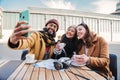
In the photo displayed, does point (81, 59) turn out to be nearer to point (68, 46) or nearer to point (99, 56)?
point (99, 56)

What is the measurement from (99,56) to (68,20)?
23437 millimetres

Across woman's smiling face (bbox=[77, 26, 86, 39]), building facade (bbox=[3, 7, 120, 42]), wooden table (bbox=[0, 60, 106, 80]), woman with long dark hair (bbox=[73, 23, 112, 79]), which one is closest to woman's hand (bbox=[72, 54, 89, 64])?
woman with long dark hair (bbox=[73, 23, 112, 79])

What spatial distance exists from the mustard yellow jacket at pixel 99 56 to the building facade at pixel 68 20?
1885cm

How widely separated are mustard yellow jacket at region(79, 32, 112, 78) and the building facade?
1885 cm

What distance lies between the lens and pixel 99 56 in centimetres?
211

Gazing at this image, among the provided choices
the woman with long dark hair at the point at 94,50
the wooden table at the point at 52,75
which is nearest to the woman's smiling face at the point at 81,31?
the woman with long dark hair at the point at 94,50

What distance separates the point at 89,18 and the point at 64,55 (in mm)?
25404

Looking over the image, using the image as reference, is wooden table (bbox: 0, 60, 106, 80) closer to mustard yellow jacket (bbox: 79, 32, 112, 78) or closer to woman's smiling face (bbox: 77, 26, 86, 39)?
mustard yellow jacket (bbox: 79, 32, 112, 78)

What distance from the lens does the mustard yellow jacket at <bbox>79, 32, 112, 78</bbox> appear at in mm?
1958

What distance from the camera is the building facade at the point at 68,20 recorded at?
23.4m

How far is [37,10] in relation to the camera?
2353 centimetres

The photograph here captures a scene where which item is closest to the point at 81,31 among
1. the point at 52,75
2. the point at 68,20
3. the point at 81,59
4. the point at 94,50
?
the point at 94,50

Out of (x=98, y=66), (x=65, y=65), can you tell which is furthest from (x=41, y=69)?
(x=98, y=66)

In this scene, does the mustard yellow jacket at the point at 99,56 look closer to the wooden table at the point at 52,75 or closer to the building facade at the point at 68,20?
the wooden table at the point at 52,75
